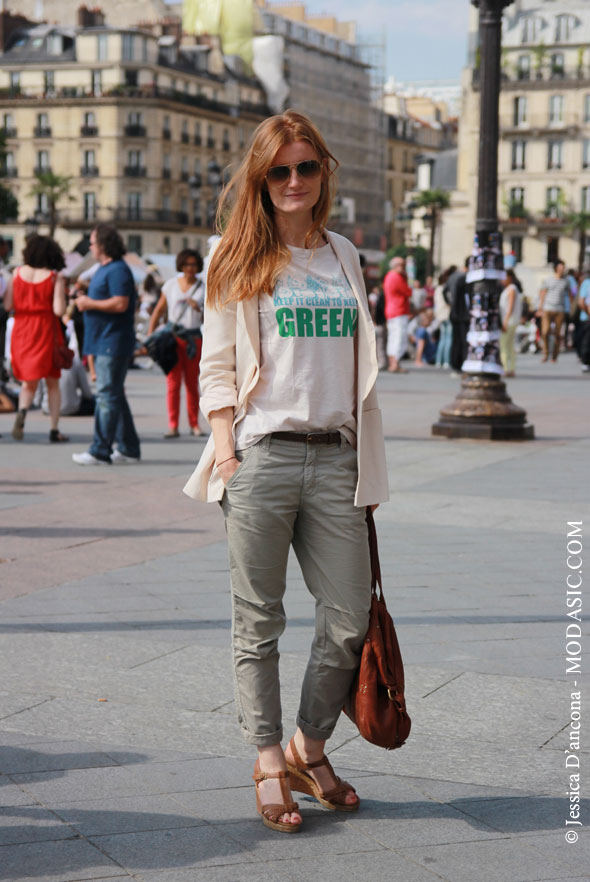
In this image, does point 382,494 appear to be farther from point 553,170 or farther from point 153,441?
point 553,170

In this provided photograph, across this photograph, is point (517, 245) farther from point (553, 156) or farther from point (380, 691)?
point (380, 691)

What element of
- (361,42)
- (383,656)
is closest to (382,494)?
(383,656)

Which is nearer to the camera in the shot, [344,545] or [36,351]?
[344,545]

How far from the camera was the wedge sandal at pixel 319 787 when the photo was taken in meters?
3.65

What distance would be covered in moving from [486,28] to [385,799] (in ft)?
31.8

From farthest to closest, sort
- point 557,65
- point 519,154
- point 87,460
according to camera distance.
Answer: point 557,65 → point 519,154 → point 87,460

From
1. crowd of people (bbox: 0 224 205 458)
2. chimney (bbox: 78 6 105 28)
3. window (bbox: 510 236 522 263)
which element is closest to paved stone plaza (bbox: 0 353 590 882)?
crowd of people (bbox: 0 224 205 458)

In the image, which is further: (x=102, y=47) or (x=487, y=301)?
(x=102, y=47)

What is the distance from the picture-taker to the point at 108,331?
10555 millimetres

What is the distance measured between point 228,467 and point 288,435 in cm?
18

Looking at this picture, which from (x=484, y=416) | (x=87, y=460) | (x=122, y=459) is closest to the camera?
(x=87, y=460)

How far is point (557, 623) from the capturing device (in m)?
5.59

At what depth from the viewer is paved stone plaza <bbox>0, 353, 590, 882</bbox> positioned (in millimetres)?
3361

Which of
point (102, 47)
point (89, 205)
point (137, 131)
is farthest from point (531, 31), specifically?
point (89, 205)
